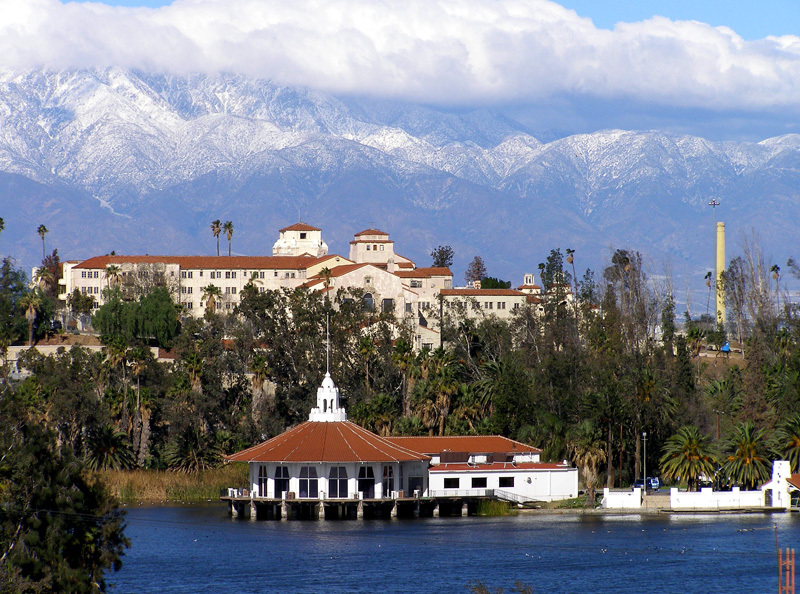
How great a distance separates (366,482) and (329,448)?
319 cm

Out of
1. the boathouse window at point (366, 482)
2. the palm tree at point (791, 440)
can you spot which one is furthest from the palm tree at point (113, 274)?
the palm tree at point (791, 440)

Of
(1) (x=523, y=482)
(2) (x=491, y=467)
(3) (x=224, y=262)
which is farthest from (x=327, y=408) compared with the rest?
(3) (x=224, y=262)

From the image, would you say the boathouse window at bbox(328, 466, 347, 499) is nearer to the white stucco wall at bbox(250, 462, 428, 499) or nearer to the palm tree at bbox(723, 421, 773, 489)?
the white stucco wall at bbox(250, 462, 428, 499)

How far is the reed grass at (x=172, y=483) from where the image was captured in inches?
3728

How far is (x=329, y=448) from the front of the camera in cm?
8781

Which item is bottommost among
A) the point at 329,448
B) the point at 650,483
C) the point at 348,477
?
the point at 650,483

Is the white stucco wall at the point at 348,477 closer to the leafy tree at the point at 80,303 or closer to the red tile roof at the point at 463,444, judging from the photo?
the red tile roof at the point at 463,444

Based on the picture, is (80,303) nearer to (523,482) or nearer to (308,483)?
(308,483)

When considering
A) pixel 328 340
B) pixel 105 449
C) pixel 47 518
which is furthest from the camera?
pixel 328 340

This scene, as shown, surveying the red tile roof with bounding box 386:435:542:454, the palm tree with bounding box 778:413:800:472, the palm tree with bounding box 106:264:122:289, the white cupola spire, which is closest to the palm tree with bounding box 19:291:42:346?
the palm tree with bounding box 106:264:122:289

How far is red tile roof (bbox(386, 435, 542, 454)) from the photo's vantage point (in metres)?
92.2

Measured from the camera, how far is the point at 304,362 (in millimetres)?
110500

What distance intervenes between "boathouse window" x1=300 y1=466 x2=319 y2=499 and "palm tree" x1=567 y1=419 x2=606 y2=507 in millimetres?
17504

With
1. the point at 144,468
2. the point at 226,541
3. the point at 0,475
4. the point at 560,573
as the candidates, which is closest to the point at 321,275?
the point at 144,468
